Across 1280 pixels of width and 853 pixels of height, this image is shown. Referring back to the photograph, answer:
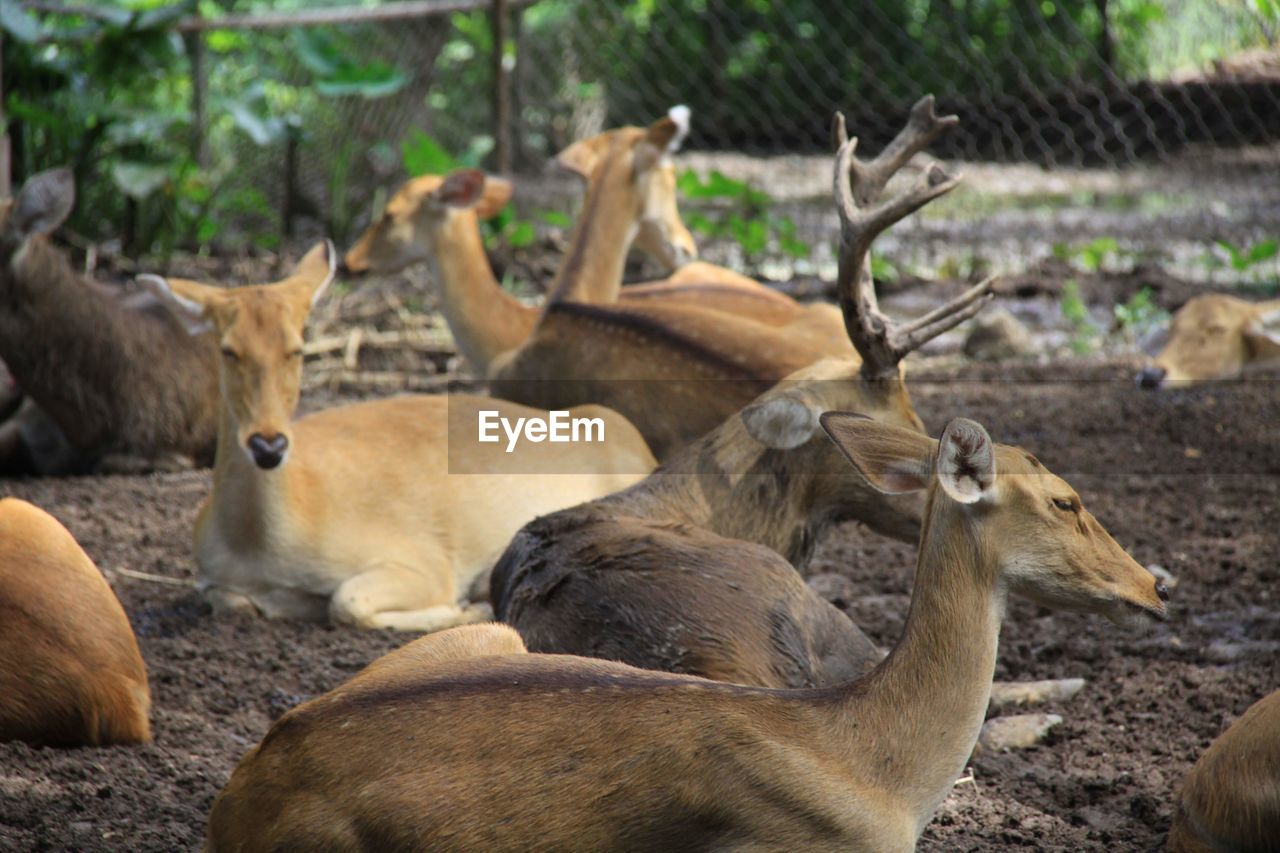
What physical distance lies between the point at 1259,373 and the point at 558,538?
4.65 metres

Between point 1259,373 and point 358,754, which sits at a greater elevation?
point 358,754

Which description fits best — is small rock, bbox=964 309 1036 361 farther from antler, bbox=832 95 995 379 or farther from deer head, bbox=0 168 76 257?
deer head, bbox=0 168 76 257

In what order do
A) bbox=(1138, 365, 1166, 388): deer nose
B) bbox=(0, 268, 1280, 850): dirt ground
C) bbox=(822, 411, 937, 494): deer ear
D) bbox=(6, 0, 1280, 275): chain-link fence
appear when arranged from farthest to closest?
bbox=(6, 0, 1280, 275): chain-link fence < bbox=(1138, 365, 1166, 388): deer nose < bbox=(0, 268, 1280, 850): dirt ground < bbox=(822, 411, 937, 494): deer ear

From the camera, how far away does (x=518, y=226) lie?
9992 mm

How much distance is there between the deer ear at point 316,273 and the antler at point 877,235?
1.64m

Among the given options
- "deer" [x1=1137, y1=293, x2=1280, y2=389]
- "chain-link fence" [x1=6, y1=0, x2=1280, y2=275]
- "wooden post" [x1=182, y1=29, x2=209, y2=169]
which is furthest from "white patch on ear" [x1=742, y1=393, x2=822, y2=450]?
"wooden post" [x1=182, y1=29, x2=209, y2=169]

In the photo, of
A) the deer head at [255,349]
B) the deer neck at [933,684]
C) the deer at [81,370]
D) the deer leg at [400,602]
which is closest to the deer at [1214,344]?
the deer leg at [400,602]

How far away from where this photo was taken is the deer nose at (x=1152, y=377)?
21.9 ft

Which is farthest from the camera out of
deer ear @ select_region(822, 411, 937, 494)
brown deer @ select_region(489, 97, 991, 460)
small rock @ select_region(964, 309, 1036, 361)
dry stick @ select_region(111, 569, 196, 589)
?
small rock @ select_region(964, 309, 1036, 361)

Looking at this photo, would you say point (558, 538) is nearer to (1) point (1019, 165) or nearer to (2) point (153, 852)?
(2) point (153, 852)

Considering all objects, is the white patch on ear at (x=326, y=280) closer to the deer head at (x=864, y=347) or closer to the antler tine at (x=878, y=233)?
the deer head at (x=864, y=347)

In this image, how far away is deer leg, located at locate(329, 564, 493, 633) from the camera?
457 cm

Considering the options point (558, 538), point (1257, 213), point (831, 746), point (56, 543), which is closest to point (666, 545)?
point (558, 538)

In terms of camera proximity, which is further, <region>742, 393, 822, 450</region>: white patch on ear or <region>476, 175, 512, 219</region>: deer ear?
<region>476, 175, 512, 219</region>: deer ear
